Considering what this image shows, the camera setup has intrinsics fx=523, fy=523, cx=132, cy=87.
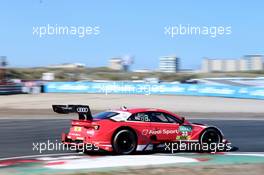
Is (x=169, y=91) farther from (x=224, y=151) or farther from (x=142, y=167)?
(x=142, y=167)

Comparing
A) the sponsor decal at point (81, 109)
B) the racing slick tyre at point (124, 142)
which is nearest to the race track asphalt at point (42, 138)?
the sponsor decal at point (81, 109)

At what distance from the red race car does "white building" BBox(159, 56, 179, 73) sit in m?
138

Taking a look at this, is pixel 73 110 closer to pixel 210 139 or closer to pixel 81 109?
pixel 81 109

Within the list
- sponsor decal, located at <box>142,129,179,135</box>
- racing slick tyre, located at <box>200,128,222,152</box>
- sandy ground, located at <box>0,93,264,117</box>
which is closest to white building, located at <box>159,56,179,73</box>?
sandy ground, located at <box>0,93,264,117</box>

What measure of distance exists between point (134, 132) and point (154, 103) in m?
26.7

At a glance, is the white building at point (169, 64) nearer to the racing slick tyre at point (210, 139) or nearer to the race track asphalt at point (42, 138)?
the race track asphalt at point (42, 138)

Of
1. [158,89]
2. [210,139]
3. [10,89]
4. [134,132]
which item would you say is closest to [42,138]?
[134,132]

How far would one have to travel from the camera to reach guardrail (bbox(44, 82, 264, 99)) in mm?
42025

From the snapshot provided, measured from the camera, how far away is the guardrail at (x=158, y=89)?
138 ft

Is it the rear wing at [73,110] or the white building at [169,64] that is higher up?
the white building at [169,64]

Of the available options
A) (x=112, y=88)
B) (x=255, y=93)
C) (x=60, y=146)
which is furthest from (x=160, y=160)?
(x=112, y=88)

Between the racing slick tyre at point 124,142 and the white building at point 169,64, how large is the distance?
139 m

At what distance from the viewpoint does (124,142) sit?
11.4 metres

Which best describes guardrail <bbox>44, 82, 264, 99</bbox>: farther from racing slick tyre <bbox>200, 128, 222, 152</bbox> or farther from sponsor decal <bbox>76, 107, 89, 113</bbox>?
sponsor decal <bbox>76, 107, 89, 113</bbox>
